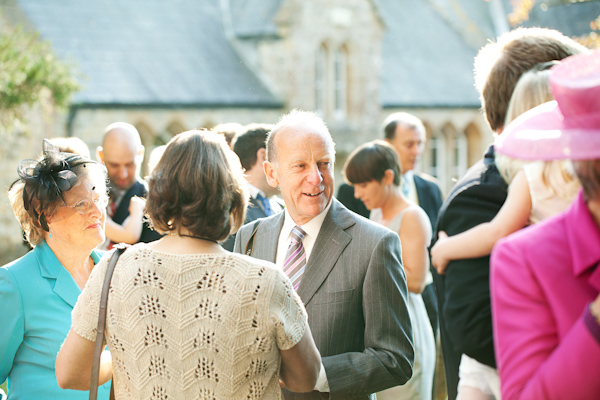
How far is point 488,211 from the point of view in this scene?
7.76 feet

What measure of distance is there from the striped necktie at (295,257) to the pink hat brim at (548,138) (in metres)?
1.37

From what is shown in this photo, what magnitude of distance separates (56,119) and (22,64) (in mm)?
3971

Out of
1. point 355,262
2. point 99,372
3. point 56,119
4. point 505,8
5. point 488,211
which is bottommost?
point 99,372

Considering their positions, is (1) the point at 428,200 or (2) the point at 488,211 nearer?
(2) the point at 488,211

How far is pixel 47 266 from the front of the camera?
3.21 metres

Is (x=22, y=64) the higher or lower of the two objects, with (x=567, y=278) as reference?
higher

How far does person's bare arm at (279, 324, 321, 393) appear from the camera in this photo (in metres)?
2.29

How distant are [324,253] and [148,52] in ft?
59.5

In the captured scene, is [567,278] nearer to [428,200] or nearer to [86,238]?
[86,238]

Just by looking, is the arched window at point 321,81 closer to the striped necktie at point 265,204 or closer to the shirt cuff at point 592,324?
the striped necktie at point 265,204

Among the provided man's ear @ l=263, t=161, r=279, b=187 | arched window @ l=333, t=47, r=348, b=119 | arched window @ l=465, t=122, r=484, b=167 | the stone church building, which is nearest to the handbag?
man's ear @ l=263, t=161, r=279, b=187

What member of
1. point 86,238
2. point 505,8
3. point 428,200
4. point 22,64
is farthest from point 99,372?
point 505,8

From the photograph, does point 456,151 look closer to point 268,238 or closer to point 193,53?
point 193,53

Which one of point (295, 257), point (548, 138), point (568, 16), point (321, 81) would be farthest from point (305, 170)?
point (568, 16)
